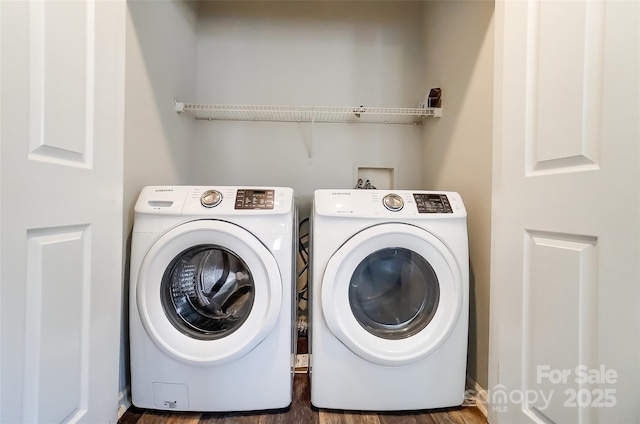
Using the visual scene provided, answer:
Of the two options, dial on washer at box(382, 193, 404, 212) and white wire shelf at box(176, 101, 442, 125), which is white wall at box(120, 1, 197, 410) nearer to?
white wire shelf at box(176, 101, 442, 125)

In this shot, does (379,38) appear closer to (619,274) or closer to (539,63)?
(539,63)

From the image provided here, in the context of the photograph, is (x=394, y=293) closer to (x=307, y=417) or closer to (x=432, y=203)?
(x=432, y=203)

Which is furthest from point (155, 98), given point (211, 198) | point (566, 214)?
point (566, 214)

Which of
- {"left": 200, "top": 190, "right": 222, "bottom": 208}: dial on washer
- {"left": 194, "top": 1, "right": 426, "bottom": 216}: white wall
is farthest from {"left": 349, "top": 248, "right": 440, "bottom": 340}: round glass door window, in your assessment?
{"left": 194, "top": 1, "right": 426, "bottom": 216}: white wall

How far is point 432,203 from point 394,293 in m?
0.41

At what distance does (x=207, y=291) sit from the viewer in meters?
1.12

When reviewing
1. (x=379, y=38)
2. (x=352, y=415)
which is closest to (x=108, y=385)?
(x=352, y=415)

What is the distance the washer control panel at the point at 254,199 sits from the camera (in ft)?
3.32

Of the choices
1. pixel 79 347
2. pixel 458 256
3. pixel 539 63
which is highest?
pixel 539 63

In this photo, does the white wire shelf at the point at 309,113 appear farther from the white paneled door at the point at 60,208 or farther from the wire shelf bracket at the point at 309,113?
the white paneled door at the point at 60,208

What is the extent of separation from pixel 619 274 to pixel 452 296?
0.49 metres

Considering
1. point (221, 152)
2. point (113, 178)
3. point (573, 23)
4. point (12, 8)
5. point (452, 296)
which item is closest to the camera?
point (12, 8)

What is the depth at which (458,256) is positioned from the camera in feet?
3.33

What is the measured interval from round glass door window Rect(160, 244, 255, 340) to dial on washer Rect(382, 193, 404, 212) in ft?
1.94
